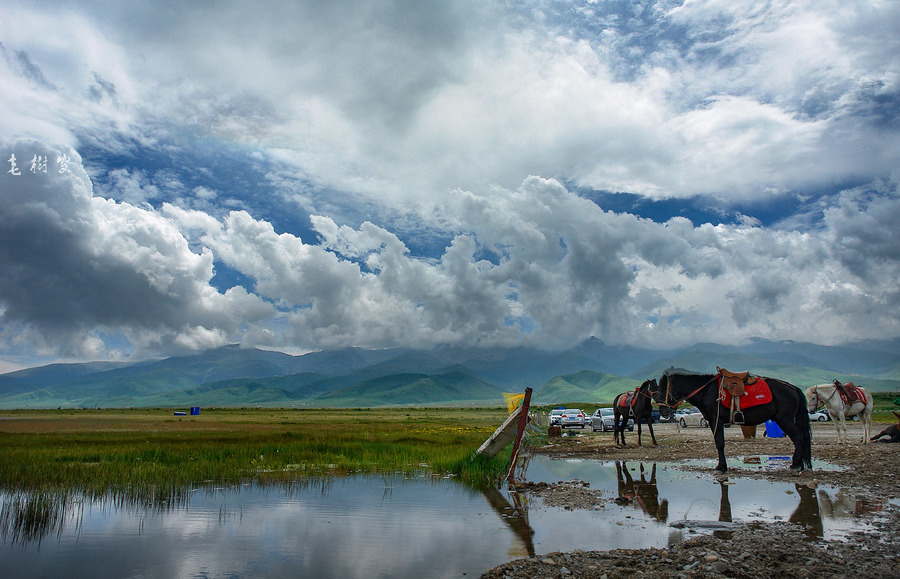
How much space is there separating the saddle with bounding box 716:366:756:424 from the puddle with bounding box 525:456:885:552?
2.16 meters

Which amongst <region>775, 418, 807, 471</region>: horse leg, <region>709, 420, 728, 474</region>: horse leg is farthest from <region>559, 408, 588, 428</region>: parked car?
<region>775, 418, 807, 471</region>: horse leg

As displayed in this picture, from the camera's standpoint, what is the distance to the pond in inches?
349

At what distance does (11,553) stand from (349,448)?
19.7 metres

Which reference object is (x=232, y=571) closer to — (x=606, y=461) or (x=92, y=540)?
(x=92, y=540)

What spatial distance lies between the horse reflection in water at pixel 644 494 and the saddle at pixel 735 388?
3.41 meters

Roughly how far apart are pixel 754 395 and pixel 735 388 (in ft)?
1.96

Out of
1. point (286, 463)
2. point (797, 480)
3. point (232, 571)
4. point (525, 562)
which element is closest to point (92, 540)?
point (232, 571)

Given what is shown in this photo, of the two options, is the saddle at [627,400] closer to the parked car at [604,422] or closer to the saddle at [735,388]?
the saddle at [735,388]

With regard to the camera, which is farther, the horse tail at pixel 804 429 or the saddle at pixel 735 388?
the saddle at pixel 735 388

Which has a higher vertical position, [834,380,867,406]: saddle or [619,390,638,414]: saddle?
[834,380,867,406]: saddle

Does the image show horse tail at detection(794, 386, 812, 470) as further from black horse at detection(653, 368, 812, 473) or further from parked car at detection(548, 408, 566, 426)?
parked car at detection(548, 408, 566, 426)

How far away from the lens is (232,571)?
329 inches

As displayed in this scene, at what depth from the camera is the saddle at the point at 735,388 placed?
56.7 ft

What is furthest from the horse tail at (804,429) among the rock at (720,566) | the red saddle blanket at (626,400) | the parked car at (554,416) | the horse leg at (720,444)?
the parked car at (554,416)
